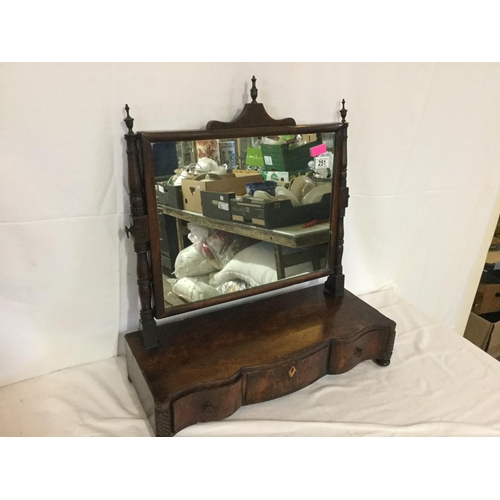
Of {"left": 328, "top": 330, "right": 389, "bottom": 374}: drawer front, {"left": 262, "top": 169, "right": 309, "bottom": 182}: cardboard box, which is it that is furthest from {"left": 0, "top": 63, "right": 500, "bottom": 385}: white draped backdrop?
{"left": 328, "top": 330, "right": 389, "bottom": 374}: drawer front

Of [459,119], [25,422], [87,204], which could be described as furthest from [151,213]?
[459,119]

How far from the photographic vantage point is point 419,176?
1.28m

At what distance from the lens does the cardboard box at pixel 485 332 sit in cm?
180

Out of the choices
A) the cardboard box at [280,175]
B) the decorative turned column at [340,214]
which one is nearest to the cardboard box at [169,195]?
the cardboard box at [280,175]

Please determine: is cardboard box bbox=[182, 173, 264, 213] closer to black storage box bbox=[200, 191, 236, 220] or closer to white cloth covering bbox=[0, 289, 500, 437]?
black storage box bbox=[200, 191, 236, 220]

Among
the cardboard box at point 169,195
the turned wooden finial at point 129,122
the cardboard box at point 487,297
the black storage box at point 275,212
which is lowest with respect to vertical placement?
→ the cardboard box at point 487,297

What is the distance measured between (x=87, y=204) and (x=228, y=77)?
450mm

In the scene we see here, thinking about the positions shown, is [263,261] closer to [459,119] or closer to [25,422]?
[25,422]

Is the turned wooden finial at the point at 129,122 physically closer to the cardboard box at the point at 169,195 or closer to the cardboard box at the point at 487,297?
the cardboard box at the point at 169,195

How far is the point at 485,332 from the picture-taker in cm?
182

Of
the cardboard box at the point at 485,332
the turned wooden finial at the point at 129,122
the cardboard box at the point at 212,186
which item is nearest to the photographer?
the turned wooden finial at the point at 129,122

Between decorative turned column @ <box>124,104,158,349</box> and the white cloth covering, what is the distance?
185 mm

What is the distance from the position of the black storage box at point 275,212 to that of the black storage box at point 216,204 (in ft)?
0.05

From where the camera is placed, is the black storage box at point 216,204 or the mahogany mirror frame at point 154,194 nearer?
the mahogany mirror frame at point 154,194
